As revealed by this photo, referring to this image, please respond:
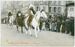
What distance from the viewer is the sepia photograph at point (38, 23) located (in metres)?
1.71

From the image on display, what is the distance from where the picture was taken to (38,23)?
1.71 m

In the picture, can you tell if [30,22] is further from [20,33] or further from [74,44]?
[74,44]

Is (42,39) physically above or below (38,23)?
below

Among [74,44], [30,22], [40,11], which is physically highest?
[40,11]

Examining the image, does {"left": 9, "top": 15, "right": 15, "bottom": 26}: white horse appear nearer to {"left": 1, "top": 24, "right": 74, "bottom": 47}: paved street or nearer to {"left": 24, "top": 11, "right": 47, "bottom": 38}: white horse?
{"left": 1, "top": 24, "right": 74, "bottom": 47}: paved street

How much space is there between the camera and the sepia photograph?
1.71 m

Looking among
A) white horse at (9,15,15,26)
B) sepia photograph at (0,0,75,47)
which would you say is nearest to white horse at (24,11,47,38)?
sepia photograph at (0,0,75,47)

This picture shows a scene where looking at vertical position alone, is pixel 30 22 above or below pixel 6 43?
above

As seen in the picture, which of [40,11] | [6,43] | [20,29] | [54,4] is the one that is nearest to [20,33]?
[20,29]

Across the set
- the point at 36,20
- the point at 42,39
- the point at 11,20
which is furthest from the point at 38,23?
the point at 11,20

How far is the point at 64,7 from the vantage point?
172 centimetres

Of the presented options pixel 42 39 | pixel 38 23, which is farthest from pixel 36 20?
pixel 42 39

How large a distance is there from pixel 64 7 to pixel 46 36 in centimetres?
33

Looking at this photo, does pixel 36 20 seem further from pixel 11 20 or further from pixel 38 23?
pixel 11 20
